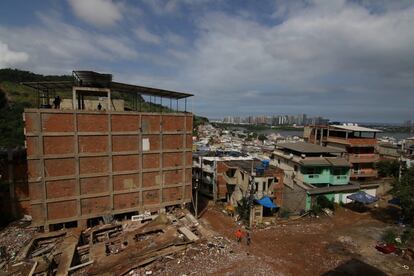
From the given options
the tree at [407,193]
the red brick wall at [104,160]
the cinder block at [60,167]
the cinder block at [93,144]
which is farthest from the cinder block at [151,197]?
the tree at [407,193]

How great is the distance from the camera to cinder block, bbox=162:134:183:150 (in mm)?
15906

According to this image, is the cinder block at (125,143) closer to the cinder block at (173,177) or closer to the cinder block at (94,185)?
the cinder block at (94,185)

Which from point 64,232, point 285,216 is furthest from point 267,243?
point 64,232

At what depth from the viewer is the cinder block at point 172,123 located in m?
15.8

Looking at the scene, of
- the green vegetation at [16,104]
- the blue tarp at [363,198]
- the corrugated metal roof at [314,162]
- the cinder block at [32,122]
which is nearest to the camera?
the cinder block at [32,122]

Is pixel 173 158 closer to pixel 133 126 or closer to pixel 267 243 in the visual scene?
pixel 133 126

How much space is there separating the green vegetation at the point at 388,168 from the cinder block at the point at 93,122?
110 feet

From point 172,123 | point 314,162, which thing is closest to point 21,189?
point 172,123

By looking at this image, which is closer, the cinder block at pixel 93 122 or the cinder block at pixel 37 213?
the cinder block at pixel 37 213

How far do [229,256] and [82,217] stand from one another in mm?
9157

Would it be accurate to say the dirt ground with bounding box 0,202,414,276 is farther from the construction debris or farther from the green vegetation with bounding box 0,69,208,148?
the green vegetation with bounding box 0,69,208,148

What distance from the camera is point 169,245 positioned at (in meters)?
11.7

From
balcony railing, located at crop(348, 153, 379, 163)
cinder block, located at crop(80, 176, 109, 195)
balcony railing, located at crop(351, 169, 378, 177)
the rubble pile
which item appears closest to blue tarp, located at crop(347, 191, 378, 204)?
balcony railing, located at crop(348, 153, 379, 163)

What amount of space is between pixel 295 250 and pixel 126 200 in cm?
1130
